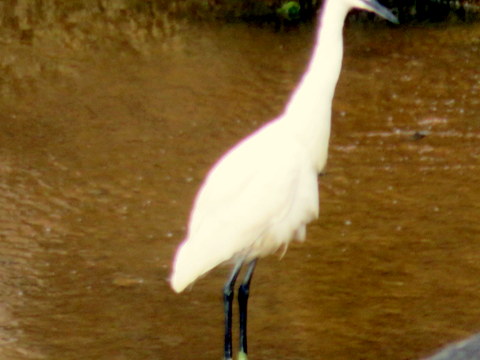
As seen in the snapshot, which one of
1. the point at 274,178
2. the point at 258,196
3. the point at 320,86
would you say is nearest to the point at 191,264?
the point at 258,196

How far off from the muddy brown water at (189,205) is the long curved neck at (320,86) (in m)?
1.12

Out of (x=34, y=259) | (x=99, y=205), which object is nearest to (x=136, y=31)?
(x=99, y=205)

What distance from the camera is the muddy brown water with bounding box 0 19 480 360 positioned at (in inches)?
184

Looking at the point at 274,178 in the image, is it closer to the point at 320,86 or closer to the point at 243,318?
the point at 320,86

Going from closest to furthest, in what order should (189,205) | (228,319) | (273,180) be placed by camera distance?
(273,180) < (228,319) < (189,205)

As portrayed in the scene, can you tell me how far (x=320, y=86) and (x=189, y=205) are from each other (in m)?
2.44

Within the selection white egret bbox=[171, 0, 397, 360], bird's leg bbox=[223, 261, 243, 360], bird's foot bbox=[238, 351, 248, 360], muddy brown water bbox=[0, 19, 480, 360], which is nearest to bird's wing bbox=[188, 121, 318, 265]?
white egret bbox=[171, 0, 397, 360]

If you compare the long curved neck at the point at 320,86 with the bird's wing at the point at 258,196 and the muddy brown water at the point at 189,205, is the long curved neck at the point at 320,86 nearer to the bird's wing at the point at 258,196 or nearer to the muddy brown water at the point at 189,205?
the bird's wing at the point at 258,196

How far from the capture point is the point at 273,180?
155 inches

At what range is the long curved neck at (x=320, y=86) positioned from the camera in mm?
3963

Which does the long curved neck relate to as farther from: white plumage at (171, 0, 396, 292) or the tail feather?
the tail feather

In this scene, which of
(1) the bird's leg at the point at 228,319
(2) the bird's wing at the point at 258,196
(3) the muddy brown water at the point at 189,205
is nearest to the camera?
(2) the bird's wing at the point at 258,196

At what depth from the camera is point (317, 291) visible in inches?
199

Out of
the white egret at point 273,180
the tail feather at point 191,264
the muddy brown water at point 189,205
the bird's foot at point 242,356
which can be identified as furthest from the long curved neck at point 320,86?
the muddy brown water at point 189,205
